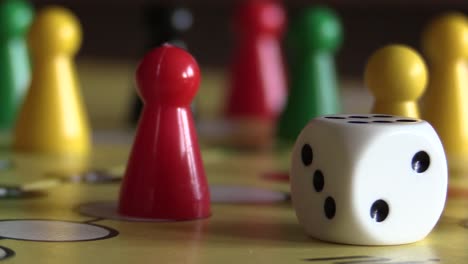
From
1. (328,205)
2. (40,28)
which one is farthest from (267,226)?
(40,28)

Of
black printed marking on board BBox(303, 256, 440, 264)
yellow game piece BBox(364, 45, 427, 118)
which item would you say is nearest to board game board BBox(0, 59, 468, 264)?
black printed marking on board BBox(303, 256, 440, 264)

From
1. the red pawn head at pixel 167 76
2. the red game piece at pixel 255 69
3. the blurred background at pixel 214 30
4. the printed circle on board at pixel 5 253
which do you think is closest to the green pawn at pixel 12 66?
the red game piece at pixel 255 69

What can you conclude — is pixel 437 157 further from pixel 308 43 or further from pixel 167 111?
pixel 308 43

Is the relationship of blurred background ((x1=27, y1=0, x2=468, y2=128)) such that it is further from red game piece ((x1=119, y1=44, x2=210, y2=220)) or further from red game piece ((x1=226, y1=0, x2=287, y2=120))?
red game piece ((x1=119, y1=44, x2=210, y2=220))

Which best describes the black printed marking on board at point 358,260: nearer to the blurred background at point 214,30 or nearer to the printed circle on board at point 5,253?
the printed circle on board at point 5,253

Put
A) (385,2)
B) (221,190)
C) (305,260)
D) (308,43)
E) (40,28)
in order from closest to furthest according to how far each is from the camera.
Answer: (305,260), (221,190), (40,28), (308,43), (385,2)

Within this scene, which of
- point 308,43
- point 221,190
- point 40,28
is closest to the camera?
point 221,190
